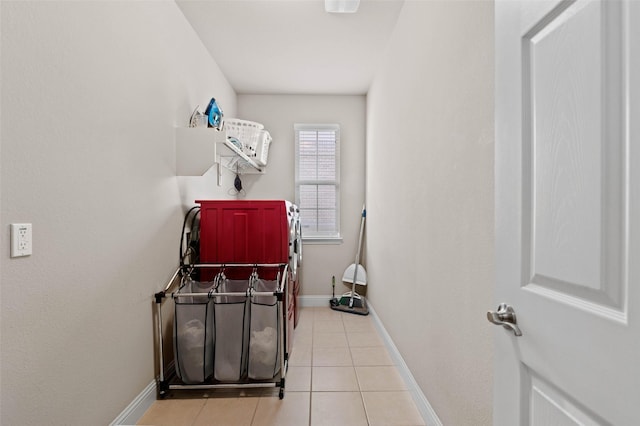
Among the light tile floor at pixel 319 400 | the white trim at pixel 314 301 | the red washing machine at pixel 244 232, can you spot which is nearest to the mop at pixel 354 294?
the white trim at pixel 314 301

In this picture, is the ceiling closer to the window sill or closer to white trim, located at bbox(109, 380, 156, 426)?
the window sill

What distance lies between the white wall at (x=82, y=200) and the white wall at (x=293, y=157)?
6.74ft

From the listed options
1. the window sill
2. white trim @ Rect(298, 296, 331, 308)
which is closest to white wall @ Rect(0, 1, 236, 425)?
the window sill

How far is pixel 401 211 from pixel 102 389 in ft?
6.87

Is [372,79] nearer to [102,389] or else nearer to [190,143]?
[190,143]

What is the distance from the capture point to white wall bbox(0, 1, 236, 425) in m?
1.19

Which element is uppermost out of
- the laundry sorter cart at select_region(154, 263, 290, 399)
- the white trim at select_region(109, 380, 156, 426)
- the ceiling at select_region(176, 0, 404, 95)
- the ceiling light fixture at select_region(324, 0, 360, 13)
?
the ceiling at select_region(176, 0, 404, 95)

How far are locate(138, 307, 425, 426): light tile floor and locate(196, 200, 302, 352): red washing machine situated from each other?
1.36 ft

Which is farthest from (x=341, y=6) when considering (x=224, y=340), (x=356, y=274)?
(x=356, y=274)

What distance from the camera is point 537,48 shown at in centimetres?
78

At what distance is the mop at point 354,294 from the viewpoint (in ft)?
13.5

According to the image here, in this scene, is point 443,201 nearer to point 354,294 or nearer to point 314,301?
point 354,294

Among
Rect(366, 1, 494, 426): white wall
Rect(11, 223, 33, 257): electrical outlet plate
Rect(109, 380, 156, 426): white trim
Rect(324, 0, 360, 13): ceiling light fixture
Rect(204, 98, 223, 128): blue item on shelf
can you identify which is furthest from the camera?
Rect(204, 98, 223, 128): blue item on shelf

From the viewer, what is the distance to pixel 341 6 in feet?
7.93
